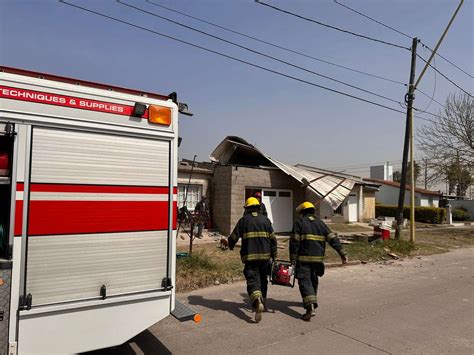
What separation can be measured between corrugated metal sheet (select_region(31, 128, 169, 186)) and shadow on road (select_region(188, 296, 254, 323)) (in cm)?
298

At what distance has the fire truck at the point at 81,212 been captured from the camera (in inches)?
125

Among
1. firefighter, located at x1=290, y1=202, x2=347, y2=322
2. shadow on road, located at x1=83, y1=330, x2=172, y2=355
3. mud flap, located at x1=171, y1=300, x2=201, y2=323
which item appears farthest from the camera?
firefighter, located at x1=290, y1=202, x2=347, y2=322

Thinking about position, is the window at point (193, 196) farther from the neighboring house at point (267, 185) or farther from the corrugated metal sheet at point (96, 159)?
the corrugated metal sheet at point (96, 159)

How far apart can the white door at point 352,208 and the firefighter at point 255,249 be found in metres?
21.0

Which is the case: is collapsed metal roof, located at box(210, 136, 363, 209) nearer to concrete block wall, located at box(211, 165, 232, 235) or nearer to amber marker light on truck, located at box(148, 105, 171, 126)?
concrete block wall, located at box(211, 165, 232, 235)

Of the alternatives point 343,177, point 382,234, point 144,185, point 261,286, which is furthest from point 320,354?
point 343,177

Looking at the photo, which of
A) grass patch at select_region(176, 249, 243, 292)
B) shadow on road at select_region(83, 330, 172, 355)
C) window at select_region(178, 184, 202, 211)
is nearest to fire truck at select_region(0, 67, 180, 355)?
shadow on road at select_region(83, 330, 172, 355)

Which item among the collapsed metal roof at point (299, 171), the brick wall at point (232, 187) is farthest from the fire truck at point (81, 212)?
the collapsed metal roof at point (299, 171)

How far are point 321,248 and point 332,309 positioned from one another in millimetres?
1133

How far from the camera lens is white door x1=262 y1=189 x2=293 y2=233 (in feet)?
54.8

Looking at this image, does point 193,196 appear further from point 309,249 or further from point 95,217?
point 95,217

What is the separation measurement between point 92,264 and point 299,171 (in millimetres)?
14759

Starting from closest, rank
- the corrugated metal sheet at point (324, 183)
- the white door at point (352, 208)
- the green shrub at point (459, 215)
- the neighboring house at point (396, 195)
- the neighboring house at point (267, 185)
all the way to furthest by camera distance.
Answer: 1. the neighboring house at point (267, 185)
2. the corrugated metal sheet at point (324, 183)
3. the white door at point (352, 208)
4. the green shrub at point (459, 215)
5. the neighboring house at point (396, 195)

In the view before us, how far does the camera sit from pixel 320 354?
4457mm
